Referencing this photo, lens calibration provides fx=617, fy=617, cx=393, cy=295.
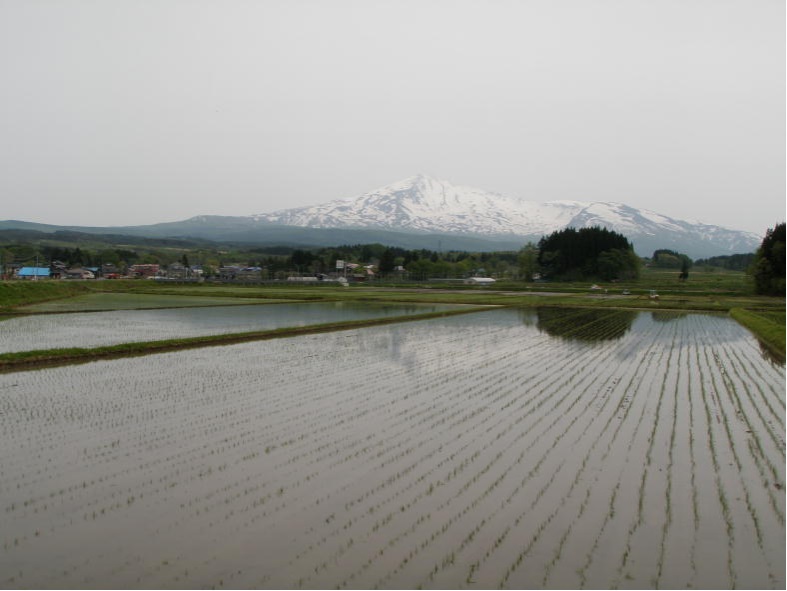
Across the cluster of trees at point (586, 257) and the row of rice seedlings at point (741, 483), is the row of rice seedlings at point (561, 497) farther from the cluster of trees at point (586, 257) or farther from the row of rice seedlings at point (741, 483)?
the cluster of trees at point (586, 257)

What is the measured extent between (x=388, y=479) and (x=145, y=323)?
19.9 meters

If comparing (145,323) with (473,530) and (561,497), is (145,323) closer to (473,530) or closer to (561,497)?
(561,497)

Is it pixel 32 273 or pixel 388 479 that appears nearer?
pixel 388 479

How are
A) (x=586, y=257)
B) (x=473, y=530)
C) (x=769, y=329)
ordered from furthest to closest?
(x=586, y=257), (x=769, y=329), (x=473, y=530)

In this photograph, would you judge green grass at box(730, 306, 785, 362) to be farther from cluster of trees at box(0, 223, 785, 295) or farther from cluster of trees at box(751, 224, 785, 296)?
cluster of trees at box(0, 223, 785, 295)

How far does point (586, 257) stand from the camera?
7894 centimetres

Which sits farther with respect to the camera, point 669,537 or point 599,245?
point 599,245

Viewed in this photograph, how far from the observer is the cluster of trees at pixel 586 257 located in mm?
76250

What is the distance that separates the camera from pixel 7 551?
4.89m

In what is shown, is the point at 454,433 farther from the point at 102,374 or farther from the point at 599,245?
the point at 599,245

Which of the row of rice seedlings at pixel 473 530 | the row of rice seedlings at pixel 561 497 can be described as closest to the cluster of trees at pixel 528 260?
the row of rice seedlings at pixel 561 497

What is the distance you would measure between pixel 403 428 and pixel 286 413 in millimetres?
1993

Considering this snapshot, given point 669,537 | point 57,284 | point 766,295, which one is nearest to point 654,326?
point 669,537

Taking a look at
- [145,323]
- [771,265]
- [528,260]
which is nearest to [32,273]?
[528,260]
